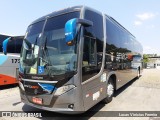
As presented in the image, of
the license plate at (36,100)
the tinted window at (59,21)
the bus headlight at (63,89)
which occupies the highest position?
the tinted window at (59,21)

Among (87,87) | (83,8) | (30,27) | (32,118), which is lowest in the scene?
(32,118)

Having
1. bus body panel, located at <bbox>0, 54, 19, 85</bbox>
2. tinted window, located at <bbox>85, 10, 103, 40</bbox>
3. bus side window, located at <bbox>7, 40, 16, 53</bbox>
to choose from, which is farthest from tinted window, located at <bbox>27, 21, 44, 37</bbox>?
bus side window, located at <bbox>7, 40, 16, 53</bbox>

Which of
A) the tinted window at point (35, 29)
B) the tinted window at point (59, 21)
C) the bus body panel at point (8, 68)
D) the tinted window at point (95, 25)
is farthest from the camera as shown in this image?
the bus body panel at point (8, 68)

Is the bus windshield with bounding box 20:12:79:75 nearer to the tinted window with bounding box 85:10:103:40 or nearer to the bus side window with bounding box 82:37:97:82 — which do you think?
the bus side window with bounding box 82:37:97:82

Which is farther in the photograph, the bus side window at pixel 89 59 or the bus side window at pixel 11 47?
the bus side window at pixel 11 47

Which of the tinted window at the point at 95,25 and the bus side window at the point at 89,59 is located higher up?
the tinted window at the point at 95,25

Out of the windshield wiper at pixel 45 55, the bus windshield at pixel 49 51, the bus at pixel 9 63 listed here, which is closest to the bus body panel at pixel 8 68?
the bus at pixel 9 63

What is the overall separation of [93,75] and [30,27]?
258 cm

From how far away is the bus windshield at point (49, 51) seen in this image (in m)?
4.89

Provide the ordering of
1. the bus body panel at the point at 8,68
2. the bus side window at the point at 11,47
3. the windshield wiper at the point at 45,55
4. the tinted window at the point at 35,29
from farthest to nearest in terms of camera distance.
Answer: the bus side window at the point at 11,47 < the bus body panel at the point at 8,68 < the tinted window at the point at 35,29 < the windshield wiper at the point at 45,55

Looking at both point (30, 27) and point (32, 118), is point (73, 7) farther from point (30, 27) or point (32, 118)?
point (32, 118)

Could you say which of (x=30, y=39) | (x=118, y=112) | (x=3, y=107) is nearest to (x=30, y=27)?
(x=30, y=39)

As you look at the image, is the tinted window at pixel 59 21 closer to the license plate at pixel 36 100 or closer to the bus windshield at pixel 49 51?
the bus windshield at pixel 49 51

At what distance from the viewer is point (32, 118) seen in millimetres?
5691
